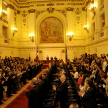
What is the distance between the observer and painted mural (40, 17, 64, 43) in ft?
68.6

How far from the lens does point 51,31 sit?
2100cm

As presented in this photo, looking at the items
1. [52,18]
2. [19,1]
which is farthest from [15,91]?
[19,1]

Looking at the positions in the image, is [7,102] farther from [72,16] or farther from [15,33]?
[72,16]

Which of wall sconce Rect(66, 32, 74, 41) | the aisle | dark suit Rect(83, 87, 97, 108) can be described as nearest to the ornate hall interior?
wall sconce Rect(66, 32, 74, 41)

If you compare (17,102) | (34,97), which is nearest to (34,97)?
(34,97)

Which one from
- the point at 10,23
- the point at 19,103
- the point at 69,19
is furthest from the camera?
the point at 69,19

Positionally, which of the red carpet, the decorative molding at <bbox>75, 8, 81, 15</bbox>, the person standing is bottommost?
the red carpet

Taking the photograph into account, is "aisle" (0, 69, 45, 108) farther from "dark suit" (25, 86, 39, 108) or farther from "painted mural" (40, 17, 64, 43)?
"painted mural" (40, 17, 64, 43)

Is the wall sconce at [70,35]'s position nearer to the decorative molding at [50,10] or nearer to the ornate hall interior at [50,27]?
the ornate hall interior at [50,27]

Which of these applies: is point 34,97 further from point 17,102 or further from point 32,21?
point 32,21

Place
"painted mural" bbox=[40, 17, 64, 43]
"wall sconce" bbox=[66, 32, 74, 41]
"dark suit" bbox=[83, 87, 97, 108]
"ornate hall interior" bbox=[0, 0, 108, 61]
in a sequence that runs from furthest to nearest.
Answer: "painted mural" bbox=[40, 17, 64, 43] → "ornate hall interior" bbox=[0, 0, 108, 61] → "wall sconce" bbox=[66, 32, 74, 41] → "dark suit" bbox=[83, 87, 97, 108]

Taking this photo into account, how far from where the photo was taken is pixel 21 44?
68.4 ft

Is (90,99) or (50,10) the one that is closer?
(90,99)

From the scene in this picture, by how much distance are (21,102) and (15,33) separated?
15625 mm
